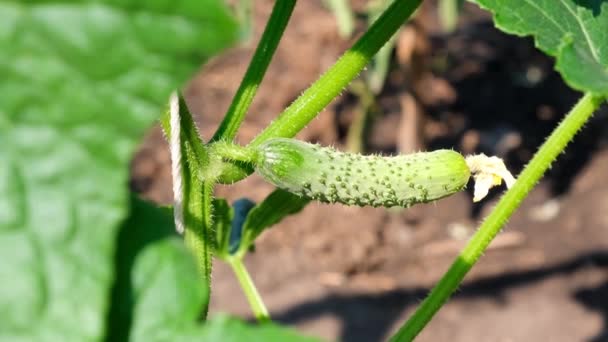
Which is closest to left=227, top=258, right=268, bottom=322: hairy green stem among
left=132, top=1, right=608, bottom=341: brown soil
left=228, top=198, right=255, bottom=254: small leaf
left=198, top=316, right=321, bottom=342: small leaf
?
left=228, top=198, right=255, bottom=254: small leaf

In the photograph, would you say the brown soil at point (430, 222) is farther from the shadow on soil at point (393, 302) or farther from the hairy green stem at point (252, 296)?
the hairy green stem at point (252, 296)

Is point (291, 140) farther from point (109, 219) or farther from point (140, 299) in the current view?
point (109, 219)

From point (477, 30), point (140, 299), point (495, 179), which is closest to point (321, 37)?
point (477, 30)

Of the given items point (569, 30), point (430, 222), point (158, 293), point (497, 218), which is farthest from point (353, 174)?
point (430, 222)

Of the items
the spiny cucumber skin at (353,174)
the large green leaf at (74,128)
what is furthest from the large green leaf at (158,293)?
the spiny cucumber skin at (353,174)

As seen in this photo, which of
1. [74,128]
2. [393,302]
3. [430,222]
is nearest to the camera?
[74,128]

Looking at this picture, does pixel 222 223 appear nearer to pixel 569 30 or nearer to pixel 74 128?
pixel 569 30
